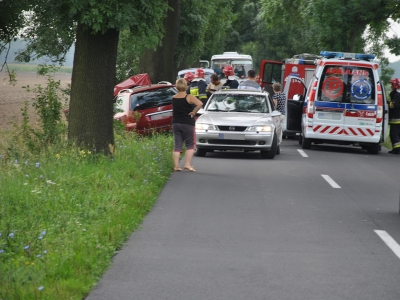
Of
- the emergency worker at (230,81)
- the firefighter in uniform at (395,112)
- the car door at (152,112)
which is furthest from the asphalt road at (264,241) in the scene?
the car door at (152,112)

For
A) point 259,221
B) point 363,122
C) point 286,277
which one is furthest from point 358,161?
point 286,277

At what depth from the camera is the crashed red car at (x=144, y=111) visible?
2211cm

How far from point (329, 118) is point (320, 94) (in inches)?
25.6

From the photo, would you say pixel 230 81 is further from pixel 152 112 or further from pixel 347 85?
pixel 347 85

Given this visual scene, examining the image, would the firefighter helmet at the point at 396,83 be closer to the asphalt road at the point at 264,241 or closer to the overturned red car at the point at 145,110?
the overturned red car at the point at 145,110

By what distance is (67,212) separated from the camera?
9.41 meters

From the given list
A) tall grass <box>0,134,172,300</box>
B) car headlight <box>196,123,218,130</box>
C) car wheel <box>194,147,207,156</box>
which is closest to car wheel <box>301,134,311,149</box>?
car wheel <box>194,147,207,156</box>

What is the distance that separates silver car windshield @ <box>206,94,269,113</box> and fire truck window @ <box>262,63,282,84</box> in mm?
19084

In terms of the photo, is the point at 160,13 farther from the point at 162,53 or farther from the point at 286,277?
the point at 162,53

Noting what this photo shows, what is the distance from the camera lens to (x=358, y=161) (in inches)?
752

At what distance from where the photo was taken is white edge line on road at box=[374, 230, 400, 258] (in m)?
8.36

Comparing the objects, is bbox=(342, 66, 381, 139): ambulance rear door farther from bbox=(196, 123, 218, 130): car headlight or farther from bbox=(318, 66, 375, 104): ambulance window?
bbox=(196, 123, 218, 130): car headlight

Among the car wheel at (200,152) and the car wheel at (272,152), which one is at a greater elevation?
the car wheel at (272,152)

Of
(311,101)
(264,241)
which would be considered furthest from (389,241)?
(311,101)
